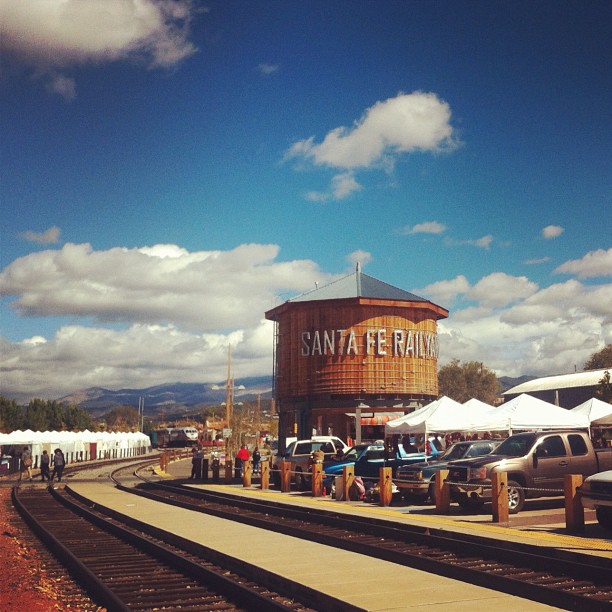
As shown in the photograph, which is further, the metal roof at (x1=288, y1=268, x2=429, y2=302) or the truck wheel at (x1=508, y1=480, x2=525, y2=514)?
the metal roof at (x1=288, y1=268, x2=429, y2=302)

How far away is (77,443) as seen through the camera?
244 feet

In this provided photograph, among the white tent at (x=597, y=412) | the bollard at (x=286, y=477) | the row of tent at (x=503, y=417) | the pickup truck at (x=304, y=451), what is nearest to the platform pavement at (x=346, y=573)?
the bollard at (x=286, y=477)

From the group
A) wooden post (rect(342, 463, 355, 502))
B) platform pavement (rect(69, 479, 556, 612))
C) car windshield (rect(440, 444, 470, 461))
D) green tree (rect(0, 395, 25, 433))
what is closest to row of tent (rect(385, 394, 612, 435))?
car windshield (rect(440, 444, 470, 461))

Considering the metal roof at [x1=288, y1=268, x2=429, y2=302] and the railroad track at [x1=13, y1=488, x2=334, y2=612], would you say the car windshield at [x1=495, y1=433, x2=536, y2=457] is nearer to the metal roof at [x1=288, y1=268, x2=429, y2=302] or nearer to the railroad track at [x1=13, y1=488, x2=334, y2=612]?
the railroad track at [x1=13, y1=488, x2=334, y2=612]

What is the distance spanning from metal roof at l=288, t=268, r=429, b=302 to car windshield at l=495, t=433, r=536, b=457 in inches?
1311

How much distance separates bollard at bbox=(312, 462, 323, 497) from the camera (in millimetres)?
27297

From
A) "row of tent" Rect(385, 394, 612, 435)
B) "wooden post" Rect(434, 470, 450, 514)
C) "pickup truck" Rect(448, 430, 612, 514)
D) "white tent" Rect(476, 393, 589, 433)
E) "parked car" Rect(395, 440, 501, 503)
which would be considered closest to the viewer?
"pickup truck" Rect(448, 430, 612, 514)

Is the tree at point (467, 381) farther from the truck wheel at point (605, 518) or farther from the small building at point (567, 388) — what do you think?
the truck wheel at point (605, 518)

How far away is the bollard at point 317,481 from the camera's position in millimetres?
27297

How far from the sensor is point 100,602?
1021cm

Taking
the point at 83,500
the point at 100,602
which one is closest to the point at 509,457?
the point at 100,602

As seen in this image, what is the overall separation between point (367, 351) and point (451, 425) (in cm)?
2251

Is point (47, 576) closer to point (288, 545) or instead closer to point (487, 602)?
point (288, 545)

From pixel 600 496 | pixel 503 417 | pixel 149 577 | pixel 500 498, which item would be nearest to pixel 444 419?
pixel 503 417
